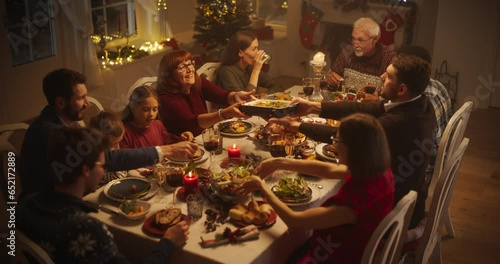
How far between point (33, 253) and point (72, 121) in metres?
0.98

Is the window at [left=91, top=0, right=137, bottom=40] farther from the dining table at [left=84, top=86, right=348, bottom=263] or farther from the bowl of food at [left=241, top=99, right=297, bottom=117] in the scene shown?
the dining table at [left=84, top=86, right=348, bottom=263]

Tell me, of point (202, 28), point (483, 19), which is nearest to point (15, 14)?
point (202, 28)

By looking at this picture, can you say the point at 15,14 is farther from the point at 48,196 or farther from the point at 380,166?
the point at 380,166

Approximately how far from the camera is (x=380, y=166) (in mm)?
2006

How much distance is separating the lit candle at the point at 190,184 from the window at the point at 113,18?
11.8 ft

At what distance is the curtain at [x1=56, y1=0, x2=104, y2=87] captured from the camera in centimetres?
509

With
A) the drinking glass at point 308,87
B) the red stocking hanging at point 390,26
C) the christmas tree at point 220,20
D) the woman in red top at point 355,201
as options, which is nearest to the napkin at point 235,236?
the woman in red top at point 355,201

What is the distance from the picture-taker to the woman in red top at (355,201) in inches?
77.6

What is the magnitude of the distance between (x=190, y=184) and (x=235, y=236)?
394 millimetres

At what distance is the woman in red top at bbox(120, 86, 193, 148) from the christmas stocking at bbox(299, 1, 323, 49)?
3838mm

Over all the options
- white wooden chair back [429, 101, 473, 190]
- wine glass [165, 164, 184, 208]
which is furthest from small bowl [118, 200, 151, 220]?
white wooden chair back [429, 101, 473, 190]

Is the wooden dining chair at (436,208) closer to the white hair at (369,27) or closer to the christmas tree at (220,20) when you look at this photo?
the white hair at (369,27)

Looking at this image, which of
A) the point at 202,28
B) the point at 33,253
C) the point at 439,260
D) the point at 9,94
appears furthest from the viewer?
the point at 202,28

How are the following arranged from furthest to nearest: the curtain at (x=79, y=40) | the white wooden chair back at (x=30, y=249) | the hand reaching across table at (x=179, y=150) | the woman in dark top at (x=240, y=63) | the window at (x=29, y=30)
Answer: the curtain at (x=79, y=40) → the window at (x=29, y=30) → the woman in dark top at (x=240, y=63) → the hand reaching across table at (x=179, y=150) → the white wooden chair back at (x=30, y=249)
